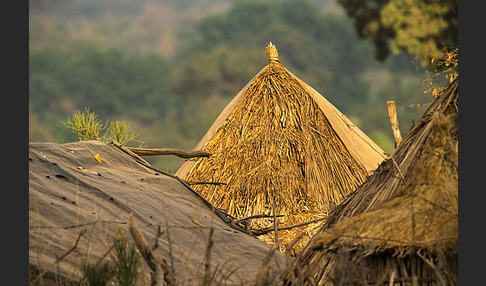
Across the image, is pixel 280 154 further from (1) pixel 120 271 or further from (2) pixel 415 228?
(1) pixel 120 271

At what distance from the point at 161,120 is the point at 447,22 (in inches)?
1248

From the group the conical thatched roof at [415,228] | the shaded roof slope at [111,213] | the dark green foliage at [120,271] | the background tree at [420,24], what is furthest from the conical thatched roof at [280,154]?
the background tree at [420,24]

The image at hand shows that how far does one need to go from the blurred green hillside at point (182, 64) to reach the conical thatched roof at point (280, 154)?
25.3m

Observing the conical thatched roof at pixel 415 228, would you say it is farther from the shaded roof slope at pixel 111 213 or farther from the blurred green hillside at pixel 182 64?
the blurred green hillside at pixel 182 64

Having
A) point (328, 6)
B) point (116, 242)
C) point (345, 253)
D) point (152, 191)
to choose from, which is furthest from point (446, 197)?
point (328, 6)

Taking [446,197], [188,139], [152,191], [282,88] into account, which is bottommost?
[446,197]

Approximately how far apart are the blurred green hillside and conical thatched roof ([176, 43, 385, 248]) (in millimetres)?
25283

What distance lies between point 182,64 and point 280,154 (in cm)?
4022

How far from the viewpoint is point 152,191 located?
552 centimetres

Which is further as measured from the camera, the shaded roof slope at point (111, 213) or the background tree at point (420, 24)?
the background tree at point (420, 24)

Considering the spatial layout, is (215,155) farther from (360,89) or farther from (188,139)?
(360,89)

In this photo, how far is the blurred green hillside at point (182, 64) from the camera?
42125 millimetres

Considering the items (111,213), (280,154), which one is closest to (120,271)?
(111,213)

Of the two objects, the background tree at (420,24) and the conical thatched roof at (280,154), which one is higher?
the background tree at (420,24)
